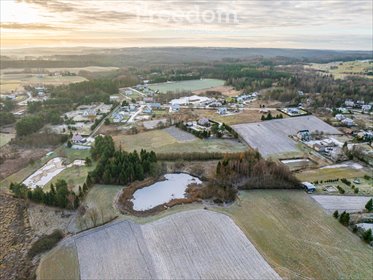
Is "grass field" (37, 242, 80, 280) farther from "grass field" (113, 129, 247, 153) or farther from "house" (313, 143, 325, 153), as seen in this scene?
"house" (313, 143, 325, 153)

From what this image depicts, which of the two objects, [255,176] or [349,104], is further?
[349,104]

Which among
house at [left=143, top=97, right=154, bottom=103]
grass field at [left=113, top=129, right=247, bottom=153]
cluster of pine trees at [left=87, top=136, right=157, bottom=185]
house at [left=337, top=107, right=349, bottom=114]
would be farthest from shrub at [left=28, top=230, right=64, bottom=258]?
house at [left=337, top=107, right=349, bottom=114]

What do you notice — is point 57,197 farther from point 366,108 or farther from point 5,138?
point 366,108

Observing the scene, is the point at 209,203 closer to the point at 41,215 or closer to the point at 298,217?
the point at 298,217

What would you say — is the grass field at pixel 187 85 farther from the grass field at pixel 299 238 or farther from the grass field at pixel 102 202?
the grass field at pixel 299 238

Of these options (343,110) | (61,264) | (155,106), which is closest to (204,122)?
(155,106)

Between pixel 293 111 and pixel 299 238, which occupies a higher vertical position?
pixel 299 238

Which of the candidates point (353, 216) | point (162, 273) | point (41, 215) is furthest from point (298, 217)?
point (41, 215)

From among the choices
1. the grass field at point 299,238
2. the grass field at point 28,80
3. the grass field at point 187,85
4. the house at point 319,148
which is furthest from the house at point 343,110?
the grass field at point 28,80
